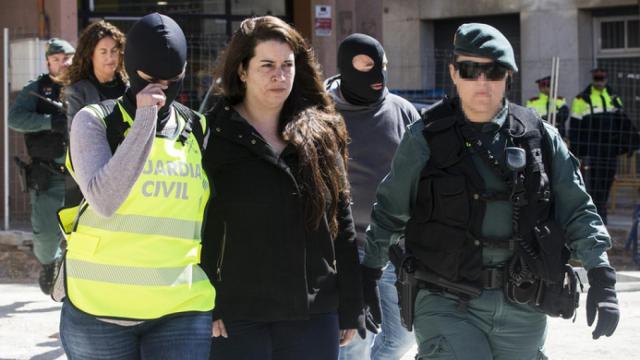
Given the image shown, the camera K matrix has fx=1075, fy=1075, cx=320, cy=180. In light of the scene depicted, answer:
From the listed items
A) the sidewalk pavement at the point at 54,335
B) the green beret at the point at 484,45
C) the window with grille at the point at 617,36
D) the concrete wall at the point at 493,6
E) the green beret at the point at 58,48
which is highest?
the concrete wall at the point at 493,6

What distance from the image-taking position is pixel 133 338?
350 centimetres

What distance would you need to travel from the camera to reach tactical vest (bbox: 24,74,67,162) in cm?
788

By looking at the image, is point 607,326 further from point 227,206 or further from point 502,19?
point 502,19

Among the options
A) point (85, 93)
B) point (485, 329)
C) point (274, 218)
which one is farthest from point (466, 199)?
point (85, 93)

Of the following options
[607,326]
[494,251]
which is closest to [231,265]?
[494,251]

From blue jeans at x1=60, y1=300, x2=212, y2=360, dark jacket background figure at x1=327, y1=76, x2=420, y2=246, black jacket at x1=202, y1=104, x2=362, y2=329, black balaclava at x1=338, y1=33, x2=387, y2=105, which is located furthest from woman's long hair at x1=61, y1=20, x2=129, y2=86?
blue jeans at x1=60, y1=300, x2=212, y2=360

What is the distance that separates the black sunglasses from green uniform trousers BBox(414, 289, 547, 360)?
83 cm

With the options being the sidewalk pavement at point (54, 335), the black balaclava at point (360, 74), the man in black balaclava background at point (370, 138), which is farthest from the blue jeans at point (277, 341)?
the sidewalk pavement at point (54, 335)

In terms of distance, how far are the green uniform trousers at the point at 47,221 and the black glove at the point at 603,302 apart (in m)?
4.85

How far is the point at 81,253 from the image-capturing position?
347 centimetres

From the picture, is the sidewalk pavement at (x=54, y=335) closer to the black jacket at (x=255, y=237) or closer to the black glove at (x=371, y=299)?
the black glove at (x=371, y=299)

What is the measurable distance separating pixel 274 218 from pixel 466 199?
725 mm

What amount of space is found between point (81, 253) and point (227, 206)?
0.64 m

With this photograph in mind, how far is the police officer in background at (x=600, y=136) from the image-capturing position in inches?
552
